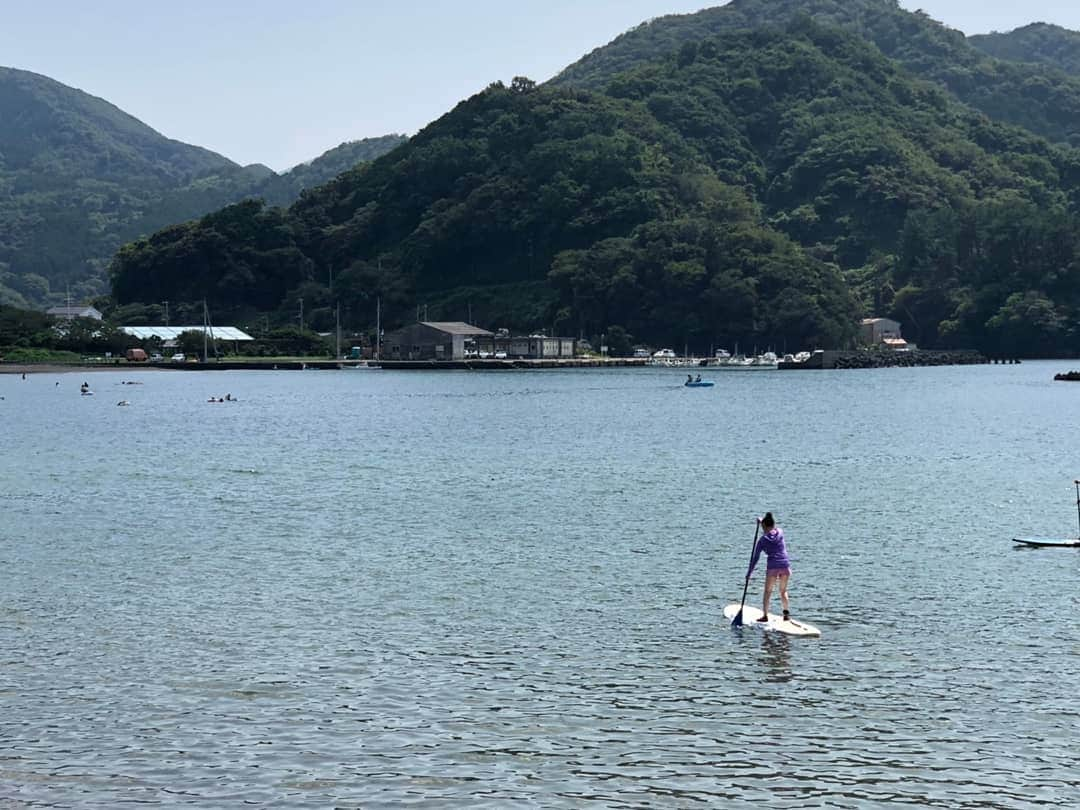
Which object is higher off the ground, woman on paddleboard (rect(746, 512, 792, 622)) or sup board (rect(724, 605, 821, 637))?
woman on paddleboard (rect(746, 512, 792, 622))

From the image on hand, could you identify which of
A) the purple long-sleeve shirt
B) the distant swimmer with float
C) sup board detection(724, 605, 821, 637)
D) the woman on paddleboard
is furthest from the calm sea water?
the purple long-sleeve shirt

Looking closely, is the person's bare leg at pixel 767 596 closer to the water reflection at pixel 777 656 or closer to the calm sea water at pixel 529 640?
the water reflection at pixel 777 656

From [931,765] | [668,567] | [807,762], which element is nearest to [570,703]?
[807,762]

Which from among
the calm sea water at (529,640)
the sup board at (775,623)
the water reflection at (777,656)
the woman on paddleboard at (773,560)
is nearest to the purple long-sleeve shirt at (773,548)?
the woman on paddleboard at (773,560)

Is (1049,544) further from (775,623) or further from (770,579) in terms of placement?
(775,623)

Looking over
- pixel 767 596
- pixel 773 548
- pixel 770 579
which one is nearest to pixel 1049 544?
pixel 770 579

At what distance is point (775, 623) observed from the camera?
3173 centimetres

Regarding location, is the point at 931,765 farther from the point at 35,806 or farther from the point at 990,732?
the point at 35,806

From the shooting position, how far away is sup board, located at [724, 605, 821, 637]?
31359 millimetres

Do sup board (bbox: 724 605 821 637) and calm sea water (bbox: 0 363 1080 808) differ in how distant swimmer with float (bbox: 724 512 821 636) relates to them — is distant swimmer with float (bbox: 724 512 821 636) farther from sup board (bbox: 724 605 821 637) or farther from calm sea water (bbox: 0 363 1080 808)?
calm sea water (bbox: 0 363 1080 808)

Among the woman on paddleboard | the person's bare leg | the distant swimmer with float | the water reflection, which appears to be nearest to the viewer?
the water reflection

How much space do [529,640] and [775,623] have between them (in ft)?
18.5

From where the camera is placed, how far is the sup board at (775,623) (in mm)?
31359

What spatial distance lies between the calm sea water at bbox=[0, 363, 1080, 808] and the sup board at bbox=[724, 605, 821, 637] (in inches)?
22.4
